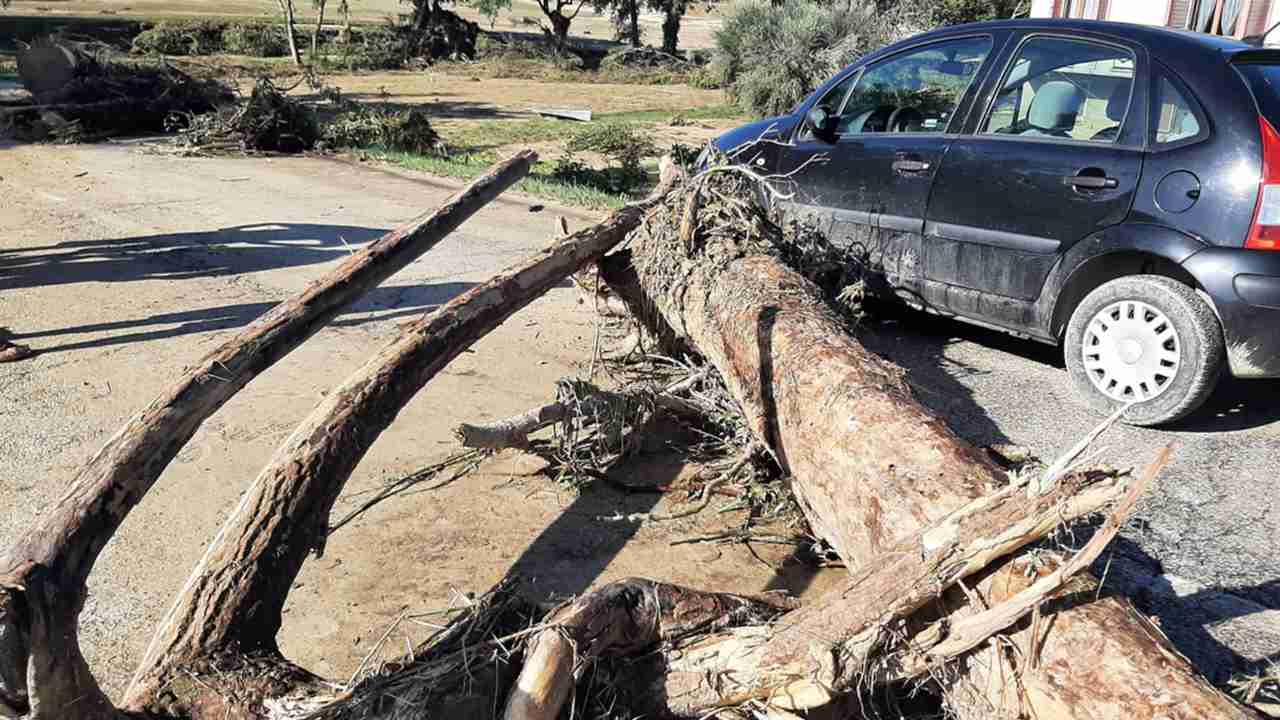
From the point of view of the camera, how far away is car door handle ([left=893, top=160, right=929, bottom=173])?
6.07 m

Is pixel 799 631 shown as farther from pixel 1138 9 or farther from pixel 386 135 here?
pixel 1138 9

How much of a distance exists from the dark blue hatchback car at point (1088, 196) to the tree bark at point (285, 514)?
2.88 meters

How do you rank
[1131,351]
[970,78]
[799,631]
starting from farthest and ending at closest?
[970,78], [1131,351], [799,631]

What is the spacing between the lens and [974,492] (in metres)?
3.04

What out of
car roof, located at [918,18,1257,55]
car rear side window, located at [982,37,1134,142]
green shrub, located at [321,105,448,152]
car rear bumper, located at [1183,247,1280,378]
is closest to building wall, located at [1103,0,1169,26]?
green shrub, located at [321,105,448,152]

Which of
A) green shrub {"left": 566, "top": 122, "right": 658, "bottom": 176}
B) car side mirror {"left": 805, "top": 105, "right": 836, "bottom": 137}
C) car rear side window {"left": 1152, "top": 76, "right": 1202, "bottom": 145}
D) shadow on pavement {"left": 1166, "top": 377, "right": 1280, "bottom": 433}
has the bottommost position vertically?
shadow on pavement {"left": 1166, "top": 377, "right": 1280, "bottom": 433}

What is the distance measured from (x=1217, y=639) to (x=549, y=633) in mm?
2450

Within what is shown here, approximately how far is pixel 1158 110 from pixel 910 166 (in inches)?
56.9

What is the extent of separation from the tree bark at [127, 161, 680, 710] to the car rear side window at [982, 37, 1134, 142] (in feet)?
10.8

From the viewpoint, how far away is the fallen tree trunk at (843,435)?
7.75 ft

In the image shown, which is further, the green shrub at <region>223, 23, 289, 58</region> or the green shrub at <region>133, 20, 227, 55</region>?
the green shrub at <region>223, 23, 289, 58</region>

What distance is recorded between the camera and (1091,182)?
5.19 m

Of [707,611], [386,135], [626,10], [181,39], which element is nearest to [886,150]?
[707,611]

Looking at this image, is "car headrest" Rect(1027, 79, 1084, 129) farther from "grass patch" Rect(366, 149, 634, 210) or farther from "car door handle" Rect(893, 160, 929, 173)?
"grass patch" Rect(366, 149, 634, 210)
